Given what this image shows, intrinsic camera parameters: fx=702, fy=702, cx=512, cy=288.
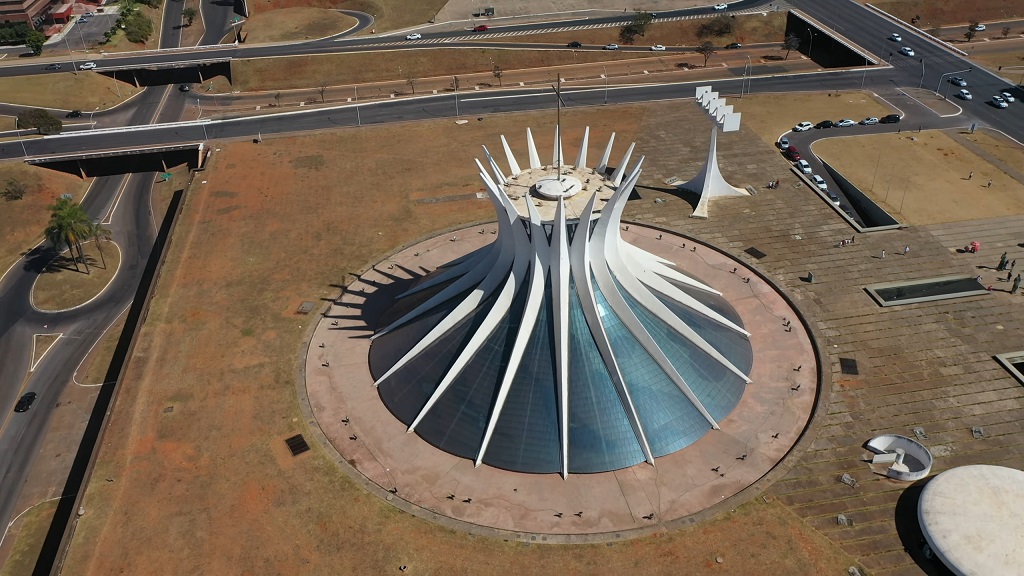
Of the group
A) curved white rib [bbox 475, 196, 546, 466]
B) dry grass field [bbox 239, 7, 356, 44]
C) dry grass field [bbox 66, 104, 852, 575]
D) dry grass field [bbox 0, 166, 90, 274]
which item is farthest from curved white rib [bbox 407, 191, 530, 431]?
dry grass field [bbox 239, 7, 356, 44]

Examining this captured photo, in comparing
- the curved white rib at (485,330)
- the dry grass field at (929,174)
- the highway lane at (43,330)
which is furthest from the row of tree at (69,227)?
the dry grass field at (929,174)

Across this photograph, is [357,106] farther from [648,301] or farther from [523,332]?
[648,301]

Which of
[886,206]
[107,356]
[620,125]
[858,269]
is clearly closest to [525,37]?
[620,125]

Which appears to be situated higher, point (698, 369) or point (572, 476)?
point (698, 369)

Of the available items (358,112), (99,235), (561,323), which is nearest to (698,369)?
(561,323)

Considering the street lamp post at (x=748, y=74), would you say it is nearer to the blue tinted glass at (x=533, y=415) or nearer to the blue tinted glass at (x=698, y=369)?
the blue tinted glass at (x=698, y=369)

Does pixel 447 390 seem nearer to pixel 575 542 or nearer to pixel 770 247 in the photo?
pixel 575 542
